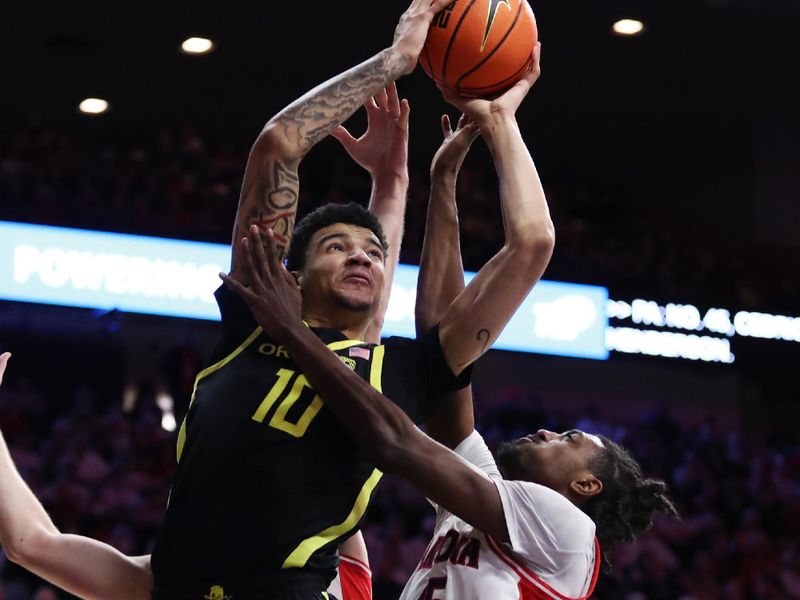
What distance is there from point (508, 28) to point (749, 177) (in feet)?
39.9

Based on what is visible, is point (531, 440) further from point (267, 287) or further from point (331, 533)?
point (267, 287)

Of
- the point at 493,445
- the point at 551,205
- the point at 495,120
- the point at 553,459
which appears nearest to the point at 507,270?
the point at 495,120

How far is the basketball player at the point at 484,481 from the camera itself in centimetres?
269

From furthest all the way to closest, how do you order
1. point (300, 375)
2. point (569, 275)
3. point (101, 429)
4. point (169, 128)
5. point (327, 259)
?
point (169, 128)
point (569, 275)
point (101, 429)
point (327, 259)
point (300, 375)

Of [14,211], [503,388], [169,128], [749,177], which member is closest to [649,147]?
[749,177]

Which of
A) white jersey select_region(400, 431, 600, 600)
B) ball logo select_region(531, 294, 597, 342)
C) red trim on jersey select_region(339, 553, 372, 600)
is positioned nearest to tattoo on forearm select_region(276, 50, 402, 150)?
white jersey select_region(400, 431, 600, 600)

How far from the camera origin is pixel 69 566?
3.00 meters

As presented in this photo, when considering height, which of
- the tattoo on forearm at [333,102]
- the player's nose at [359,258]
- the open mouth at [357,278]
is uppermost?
the tattoo on forearm at [333,102]

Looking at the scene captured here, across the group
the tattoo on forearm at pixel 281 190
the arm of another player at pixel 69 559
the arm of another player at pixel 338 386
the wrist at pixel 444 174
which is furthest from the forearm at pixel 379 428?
the wrist at pixel 444 174

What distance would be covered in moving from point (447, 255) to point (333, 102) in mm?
626

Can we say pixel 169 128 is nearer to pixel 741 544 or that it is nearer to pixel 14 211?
pixel 14 211

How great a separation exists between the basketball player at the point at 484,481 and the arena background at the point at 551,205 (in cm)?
484

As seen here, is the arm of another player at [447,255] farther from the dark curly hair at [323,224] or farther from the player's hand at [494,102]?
the dark curly hair at [323,224]

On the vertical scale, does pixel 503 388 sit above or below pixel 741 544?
above
